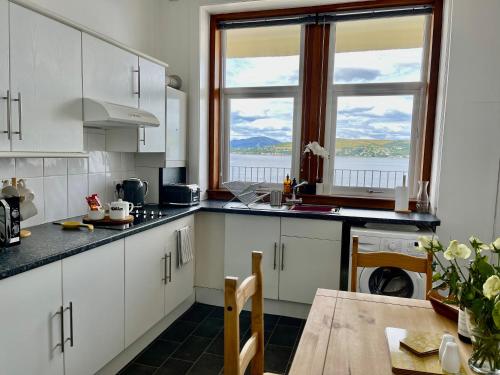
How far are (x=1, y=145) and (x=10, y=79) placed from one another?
307 mm

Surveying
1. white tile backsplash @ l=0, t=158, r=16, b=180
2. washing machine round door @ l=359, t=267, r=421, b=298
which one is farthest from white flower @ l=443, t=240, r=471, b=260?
white tile backsplash @ l=0, t=158, r=16, b=180

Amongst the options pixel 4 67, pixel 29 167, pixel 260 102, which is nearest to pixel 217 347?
pixel 29 167

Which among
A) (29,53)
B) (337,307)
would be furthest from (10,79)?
(337,307)

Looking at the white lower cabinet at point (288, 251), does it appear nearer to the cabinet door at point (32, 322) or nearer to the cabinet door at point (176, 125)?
the cabinet door at point (176, 125)

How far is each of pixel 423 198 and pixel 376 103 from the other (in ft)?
2.94

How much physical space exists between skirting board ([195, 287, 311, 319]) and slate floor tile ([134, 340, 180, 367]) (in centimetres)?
72

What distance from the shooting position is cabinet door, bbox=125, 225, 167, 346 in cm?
228

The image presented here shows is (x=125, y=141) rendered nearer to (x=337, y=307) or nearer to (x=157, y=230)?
(x=157, y=230)

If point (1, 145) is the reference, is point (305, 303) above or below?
below

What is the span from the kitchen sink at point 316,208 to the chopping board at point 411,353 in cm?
177

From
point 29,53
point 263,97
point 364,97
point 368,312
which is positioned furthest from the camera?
point 263,97

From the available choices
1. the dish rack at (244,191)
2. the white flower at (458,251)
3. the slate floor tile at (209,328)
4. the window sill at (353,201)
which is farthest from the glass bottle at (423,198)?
the white flower at (458,251)

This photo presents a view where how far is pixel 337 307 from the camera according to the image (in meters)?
1.51

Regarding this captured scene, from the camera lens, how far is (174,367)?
7.71ft
